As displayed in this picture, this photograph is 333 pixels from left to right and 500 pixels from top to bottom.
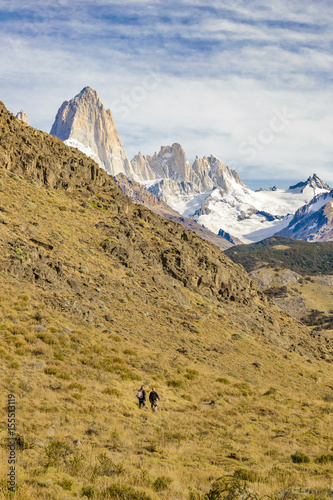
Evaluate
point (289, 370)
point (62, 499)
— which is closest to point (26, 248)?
point (62, 499)

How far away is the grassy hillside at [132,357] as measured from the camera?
43.9 ft

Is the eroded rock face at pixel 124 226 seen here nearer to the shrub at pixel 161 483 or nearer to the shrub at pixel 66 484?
the shrub at pixel 161 483

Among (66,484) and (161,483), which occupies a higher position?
(66,484)

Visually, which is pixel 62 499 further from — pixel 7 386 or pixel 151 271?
pixel 151 271

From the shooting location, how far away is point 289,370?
4469cm

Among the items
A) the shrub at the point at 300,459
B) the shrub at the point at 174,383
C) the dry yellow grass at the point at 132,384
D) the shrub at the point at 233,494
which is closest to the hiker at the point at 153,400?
the dry yellow grass at the point at 132,384

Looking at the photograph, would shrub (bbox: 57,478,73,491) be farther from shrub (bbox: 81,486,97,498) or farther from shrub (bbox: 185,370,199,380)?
shrub (bbox: 185,370,199,380)

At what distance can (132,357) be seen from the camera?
30906 millimetres

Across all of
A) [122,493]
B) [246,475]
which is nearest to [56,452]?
[122,493]

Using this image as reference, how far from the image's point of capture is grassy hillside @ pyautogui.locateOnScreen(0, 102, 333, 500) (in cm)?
1338

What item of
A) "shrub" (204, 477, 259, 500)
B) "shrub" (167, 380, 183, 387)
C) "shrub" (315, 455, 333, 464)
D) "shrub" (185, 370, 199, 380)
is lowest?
"shrub" (315, 455, 333, 464)

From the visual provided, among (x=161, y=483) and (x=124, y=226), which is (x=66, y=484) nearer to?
(x=161, y=483)

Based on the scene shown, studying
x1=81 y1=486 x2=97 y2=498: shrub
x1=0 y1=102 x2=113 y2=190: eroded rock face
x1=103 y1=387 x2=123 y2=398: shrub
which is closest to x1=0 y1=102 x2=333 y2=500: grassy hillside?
x1=81 y1=486 x2=97 y2=498: shrub

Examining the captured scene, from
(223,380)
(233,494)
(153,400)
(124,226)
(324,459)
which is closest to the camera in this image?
(233,494)
